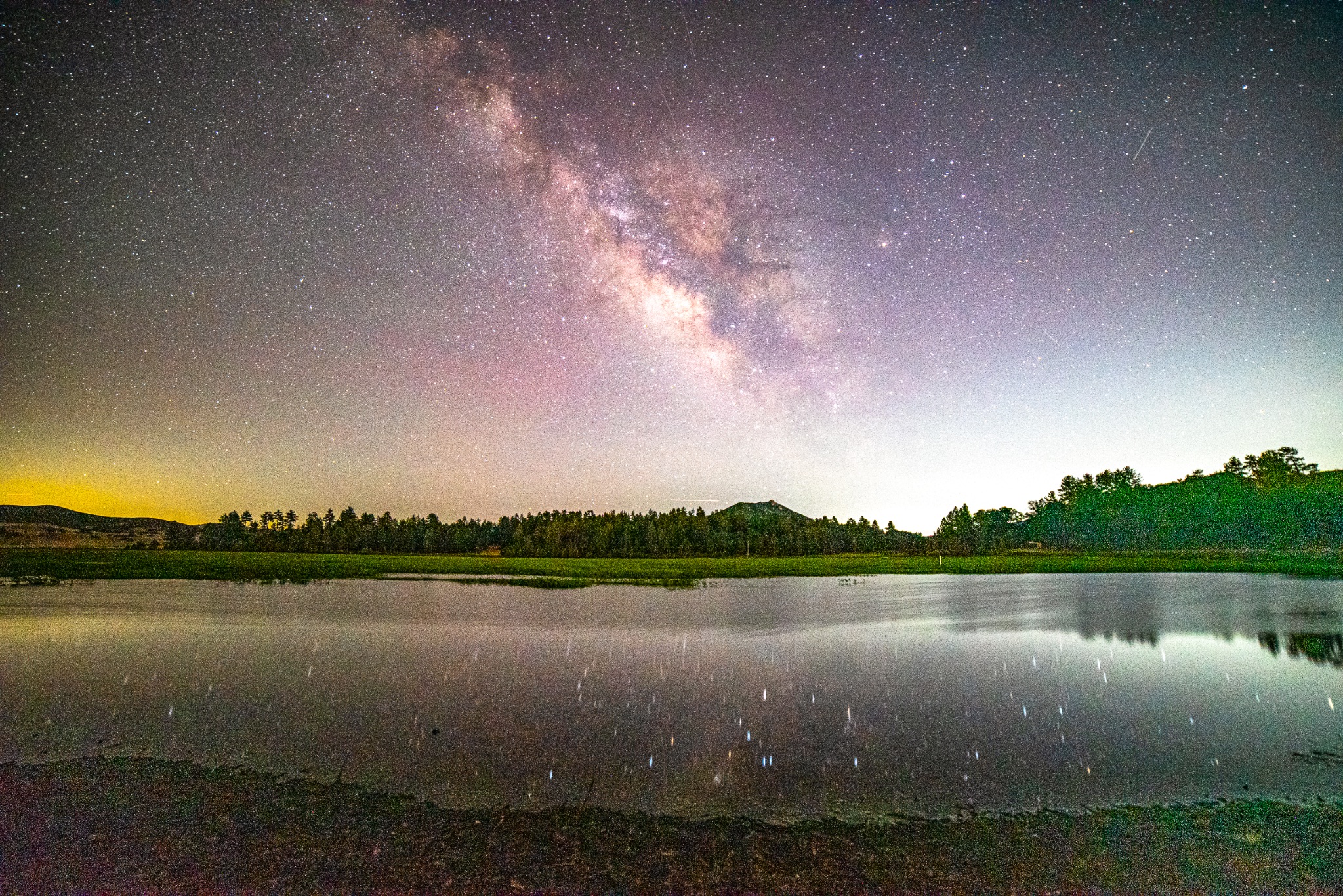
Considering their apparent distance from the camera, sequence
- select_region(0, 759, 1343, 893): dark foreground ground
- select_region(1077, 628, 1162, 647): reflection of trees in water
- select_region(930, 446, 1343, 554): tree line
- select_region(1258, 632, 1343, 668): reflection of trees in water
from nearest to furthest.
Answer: select_region(0, 759, 1343, 893): dark foreground ground < select_region(1258, 632, 1343, 668): reflection of trees in water < select_region(1077, 628, 1162, 647): reflection of trees in water < select_region(930, 446, 1343, 554): tree line

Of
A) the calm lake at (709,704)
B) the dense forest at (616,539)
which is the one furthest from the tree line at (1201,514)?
Result: the calm lake at (709,704)

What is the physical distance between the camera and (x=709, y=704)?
45.1 ft

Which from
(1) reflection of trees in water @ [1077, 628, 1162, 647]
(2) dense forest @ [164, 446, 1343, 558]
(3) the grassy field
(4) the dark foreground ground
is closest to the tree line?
(2) dense forest @ [164, 446, 1343, 558]

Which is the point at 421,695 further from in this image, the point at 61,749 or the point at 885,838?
the point at 885,838

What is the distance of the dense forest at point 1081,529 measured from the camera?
11831 cm

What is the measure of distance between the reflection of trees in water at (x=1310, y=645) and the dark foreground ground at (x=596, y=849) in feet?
52.6

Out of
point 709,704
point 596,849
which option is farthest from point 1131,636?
point 596,849

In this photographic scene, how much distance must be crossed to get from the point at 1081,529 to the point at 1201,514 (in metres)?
31.3

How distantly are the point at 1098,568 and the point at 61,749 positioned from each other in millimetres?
99660

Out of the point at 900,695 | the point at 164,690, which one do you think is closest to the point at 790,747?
the point at 900,695

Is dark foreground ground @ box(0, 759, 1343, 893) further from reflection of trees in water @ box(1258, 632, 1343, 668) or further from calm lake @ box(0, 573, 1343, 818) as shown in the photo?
reflection of trees in water @ box(1258, 632, 1343, 668)

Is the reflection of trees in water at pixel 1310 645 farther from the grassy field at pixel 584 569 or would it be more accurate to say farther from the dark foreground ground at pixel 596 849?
the grassy field at pixel 584 569

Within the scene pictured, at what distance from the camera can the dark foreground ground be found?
6.29 meters

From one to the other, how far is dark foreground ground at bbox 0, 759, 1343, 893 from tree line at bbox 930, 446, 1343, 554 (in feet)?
495
